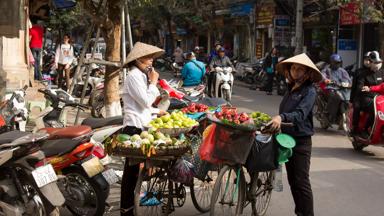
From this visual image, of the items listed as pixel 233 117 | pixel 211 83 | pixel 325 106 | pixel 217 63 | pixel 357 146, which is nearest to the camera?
pixel 233 117

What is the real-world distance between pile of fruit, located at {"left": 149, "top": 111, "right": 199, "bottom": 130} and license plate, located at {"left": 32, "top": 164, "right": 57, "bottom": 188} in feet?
3.79

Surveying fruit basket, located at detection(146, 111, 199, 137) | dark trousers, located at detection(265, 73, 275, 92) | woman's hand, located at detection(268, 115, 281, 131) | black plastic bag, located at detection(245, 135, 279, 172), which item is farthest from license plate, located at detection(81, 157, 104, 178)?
dark trousers, located at detection(265, 73, 275, 92)

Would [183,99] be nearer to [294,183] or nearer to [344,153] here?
[344,153]

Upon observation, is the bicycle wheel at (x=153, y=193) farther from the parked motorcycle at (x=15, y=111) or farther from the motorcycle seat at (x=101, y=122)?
the parked motorcycle at (x=15, y=111)

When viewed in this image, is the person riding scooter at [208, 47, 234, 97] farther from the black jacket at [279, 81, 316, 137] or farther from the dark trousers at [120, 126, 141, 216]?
the black jacket at [279, 81, 316, 137]

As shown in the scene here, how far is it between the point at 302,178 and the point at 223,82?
11.4 meters

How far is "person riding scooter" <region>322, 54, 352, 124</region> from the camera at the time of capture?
11.7m

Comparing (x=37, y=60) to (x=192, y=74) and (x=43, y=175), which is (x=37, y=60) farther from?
(x=43, y=175)

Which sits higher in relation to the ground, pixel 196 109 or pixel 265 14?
pixel 265 14

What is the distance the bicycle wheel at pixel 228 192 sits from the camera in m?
5.16

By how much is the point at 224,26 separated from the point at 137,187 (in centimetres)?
3155

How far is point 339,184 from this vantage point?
7.56 m

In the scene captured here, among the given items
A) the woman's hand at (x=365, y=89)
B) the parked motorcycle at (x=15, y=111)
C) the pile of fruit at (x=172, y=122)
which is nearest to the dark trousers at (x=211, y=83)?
the woman's hand at (x=365, y=89)

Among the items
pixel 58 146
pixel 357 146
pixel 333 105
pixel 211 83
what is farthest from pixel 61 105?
Answer: pixel 211 83
